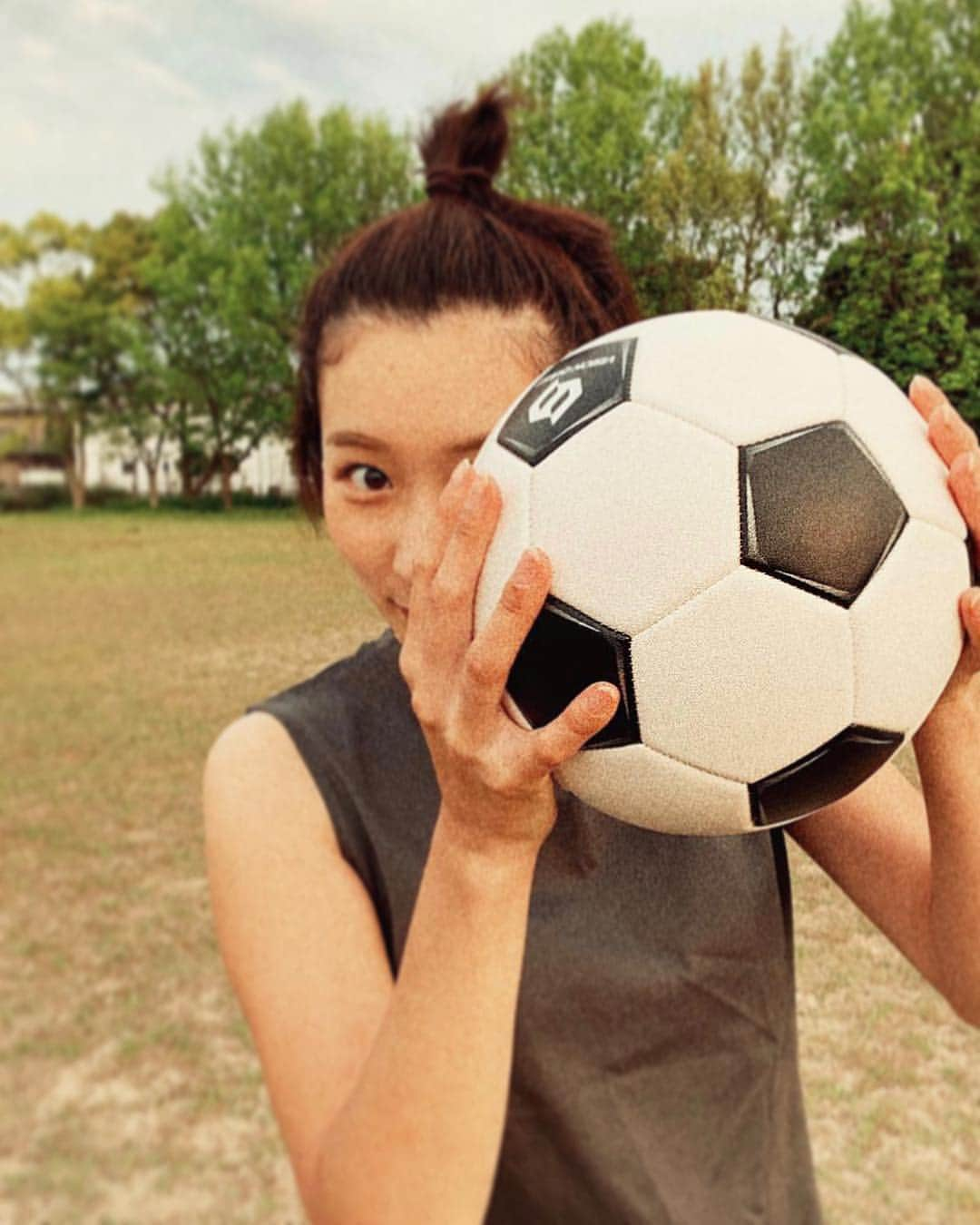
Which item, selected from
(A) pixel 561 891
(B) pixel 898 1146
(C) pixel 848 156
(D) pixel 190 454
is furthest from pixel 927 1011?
(D) pixel 190 454

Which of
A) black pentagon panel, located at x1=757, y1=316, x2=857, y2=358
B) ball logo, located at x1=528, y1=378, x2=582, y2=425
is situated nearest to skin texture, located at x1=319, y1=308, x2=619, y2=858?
ball logo, located at x1=528, y1=378, x2=582, y2=425

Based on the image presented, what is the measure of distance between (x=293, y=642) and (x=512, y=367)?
7.99 metres

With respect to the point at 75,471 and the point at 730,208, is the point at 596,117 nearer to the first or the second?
the point at 730,208

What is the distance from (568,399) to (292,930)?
0.77 m

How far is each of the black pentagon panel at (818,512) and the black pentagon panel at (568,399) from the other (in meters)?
0.18

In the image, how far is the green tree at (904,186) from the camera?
643 inches

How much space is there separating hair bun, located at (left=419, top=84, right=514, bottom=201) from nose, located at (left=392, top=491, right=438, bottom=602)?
0.62m

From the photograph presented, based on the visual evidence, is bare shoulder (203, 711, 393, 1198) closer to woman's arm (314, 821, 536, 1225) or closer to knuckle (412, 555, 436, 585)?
woman's arm (314, 821, 536, 1225)

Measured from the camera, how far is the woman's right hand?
1024mm

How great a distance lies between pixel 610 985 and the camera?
1.48 meters

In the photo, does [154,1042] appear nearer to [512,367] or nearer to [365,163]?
[512,367]

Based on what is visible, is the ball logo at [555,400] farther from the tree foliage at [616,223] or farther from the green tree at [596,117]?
the green tree at [596,117]

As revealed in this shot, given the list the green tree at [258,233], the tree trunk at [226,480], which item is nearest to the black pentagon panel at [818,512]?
the green tree at [258,233]

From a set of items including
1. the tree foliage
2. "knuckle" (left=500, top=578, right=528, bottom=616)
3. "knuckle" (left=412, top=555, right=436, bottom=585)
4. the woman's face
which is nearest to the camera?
"knuckle" (left=500, top=578, right=528, bottom=616)
